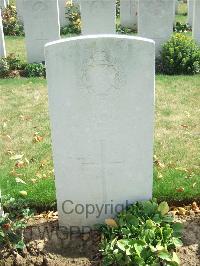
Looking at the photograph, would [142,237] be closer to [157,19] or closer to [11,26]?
[157,19]

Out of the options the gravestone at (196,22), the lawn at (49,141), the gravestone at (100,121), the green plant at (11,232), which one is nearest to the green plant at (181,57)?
the lawn at (49,141)

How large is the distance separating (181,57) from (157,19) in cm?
121

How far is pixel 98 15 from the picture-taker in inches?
395

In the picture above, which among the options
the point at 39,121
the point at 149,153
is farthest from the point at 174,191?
the point at 39,121

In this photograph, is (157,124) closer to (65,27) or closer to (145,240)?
(145,240)

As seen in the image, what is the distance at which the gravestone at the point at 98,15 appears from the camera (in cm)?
995

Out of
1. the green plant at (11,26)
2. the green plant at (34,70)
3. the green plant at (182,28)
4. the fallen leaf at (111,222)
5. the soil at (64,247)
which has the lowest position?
the soil at (64,247)

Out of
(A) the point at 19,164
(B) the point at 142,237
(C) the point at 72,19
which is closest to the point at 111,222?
(B) the point at 142,237

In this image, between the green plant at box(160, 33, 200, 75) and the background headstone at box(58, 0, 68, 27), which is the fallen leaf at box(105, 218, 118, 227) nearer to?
the green plant at box(160, 33, 200, 75)

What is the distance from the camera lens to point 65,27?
47.1 ft

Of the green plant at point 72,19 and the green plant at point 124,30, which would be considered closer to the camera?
the green plant at point 124,30

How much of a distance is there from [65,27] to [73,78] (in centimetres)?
1114

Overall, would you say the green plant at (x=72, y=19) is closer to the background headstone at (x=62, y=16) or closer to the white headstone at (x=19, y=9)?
the background headstone at (x=62, y=16)

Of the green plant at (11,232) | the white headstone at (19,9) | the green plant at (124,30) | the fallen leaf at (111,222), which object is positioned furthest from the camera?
the white headstone at (19,9)
